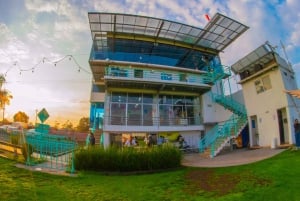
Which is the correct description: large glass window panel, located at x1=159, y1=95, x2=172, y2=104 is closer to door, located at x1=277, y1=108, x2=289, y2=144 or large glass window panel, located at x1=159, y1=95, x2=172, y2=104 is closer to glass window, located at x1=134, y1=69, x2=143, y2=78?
glass window, located at x1=134, y1=69, x2=143, y2=78

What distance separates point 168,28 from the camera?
80.2 ft

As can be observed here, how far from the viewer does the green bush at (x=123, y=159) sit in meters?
11.9

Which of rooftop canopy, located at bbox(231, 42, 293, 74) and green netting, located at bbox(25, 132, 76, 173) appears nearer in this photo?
green netting, located at bbox(25, 132, 76, 173)

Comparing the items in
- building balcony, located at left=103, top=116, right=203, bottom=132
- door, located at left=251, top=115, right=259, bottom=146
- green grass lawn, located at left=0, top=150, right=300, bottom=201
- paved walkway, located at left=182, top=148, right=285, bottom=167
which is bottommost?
green grass lawn, located at left=0, top=150, right=300, bottom=201

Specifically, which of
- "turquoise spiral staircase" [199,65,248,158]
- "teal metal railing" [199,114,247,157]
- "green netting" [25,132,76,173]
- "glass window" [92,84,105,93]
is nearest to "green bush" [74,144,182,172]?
"green netting" [25,132,76,173]

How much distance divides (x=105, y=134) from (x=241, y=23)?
18.4 meters

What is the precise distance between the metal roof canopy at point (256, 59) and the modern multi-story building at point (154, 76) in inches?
181

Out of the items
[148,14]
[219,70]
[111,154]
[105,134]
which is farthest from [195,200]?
[219,70]

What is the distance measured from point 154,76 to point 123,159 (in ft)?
45.5

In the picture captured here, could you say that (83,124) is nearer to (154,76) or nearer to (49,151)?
(154,76)

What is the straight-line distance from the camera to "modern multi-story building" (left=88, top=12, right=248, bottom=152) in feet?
72.9

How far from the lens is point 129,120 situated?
73.1 ft

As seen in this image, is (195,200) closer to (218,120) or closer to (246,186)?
(246,186)

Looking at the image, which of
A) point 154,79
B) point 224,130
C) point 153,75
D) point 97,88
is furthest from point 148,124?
point 97,88
